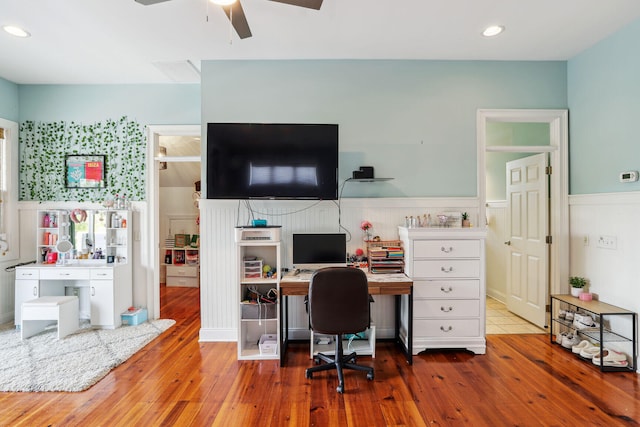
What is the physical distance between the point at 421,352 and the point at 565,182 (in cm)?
236

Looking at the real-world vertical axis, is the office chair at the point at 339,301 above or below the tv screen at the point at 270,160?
below

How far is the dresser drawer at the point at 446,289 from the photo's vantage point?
3.14m

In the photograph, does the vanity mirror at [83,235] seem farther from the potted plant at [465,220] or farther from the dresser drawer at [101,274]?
the potted plant at [465,220]

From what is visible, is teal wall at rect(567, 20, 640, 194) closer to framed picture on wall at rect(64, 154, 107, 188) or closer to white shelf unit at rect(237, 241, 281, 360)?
white shelf unit at rect(237, 241, 281, 360)

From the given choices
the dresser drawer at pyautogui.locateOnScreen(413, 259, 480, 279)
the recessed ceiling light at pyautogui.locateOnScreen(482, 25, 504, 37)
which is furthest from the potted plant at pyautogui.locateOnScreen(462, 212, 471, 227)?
the recessed ceiling light at pyautogui.locateOnScreen(482, 25, 504, 37)

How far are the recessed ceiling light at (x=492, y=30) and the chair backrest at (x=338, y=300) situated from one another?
242cm

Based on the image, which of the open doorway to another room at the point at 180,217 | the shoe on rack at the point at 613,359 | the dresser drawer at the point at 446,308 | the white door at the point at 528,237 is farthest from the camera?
the open doorway to another room at the point at 180,217

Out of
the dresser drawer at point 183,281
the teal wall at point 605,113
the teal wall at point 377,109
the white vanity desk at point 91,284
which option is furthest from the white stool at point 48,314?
the teal wall at point 605,113

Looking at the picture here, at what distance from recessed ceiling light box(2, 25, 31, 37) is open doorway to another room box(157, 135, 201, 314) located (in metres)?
2.44

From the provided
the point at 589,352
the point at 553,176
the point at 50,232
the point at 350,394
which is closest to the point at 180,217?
the point at 50,232

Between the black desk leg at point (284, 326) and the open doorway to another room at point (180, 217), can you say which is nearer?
the black desk leg at point (284, 326)

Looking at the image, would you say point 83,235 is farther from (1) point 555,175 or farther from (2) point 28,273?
(1) point 555,175

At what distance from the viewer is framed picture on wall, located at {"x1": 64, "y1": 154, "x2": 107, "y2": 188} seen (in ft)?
13.6

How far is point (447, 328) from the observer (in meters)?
3.17
